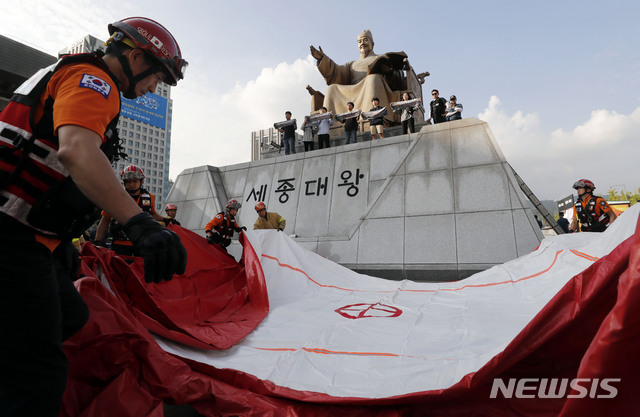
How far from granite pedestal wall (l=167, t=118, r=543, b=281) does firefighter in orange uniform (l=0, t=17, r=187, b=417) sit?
6.15 metres

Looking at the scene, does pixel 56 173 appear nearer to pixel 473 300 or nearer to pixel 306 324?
pixel 306 324

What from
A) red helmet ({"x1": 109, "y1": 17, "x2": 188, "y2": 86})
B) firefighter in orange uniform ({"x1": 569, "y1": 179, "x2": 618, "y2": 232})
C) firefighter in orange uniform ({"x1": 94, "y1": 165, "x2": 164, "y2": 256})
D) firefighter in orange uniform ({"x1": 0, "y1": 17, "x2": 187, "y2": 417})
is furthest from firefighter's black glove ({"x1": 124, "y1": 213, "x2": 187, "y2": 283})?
firefighter in orange uniform ({"x1": 569, "y1": 179, "x2": 618, "y2": 232})

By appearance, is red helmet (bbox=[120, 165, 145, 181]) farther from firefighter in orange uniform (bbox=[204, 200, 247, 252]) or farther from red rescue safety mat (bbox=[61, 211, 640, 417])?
red rescue safety mat (bbox=[61, 211, 640, 417])

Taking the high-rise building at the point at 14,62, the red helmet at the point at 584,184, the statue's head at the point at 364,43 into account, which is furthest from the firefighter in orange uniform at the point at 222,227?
the high-rise building at the point at 14,62

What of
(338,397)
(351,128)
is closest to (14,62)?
(351,128)

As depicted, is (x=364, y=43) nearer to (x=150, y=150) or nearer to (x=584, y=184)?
(x=584, y=184)

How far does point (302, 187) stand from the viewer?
9312 mm

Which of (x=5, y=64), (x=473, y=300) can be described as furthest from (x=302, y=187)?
(x=5, y=64)

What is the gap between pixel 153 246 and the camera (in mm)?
1160

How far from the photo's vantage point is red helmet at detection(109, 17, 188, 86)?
1.58m

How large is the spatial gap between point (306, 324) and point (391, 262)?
12.8 ft

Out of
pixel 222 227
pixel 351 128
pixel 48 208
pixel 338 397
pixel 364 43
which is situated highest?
pixel 364 43

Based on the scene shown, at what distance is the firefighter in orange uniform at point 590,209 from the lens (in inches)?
→ 237

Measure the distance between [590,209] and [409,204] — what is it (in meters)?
3.28
